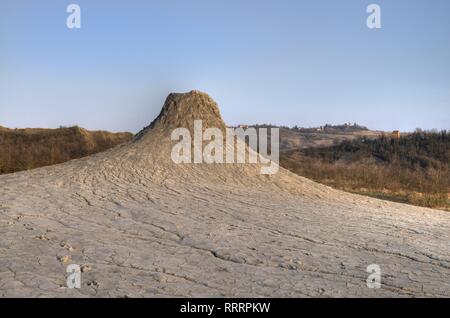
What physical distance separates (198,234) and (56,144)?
18611mm

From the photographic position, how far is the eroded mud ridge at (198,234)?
4121 millimetres

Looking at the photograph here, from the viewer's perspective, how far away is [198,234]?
5.71 metres

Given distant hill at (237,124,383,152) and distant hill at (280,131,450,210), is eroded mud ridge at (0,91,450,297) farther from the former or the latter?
distant hill at (237,124,383,152)

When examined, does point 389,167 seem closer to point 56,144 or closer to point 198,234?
point 56,144

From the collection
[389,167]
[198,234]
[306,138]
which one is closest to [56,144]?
[389,167]

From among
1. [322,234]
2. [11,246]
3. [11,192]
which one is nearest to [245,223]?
[322,234]

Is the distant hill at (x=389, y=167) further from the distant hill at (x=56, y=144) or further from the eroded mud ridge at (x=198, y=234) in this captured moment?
the distant hill at (x=56, y=144)

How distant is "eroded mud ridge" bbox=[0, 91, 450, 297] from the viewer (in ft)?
13.5

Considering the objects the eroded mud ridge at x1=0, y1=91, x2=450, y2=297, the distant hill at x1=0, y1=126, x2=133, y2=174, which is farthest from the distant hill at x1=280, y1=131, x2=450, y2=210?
the distant hill at x1=0, y1=126, x2=133, y2=174

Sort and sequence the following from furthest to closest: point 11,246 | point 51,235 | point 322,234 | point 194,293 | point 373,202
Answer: point 373,202 → point 322,234 → point 51,235 → point 11,246 → point 194,293

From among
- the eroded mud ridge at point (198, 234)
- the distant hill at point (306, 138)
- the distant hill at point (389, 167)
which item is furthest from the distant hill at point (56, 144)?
the distant hill at point (306, 138)
